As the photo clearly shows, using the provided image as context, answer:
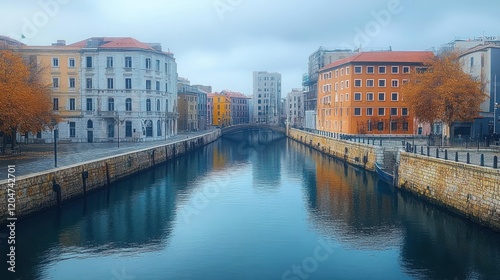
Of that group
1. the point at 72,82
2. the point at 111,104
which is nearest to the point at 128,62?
the point at 111,104

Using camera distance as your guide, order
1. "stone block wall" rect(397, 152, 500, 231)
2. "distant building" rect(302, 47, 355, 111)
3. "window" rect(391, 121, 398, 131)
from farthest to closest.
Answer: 1. "distant building" rect(302, 47, 355, 111)
2. "window" rect(391, 121, 398, 131)
3. "stone block wall" rect(397, 152, 500, 231)

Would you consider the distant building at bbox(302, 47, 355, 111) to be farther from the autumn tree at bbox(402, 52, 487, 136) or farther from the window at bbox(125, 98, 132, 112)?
the autumn tree at bbox(402, 52, 487, 136)

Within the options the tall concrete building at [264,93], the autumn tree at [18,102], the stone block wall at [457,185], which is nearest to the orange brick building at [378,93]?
the stone block wall at [457,185]

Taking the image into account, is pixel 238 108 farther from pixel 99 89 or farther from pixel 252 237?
pixel 252 237

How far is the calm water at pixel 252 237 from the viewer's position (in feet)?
63.7

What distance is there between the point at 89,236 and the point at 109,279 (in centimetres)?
649

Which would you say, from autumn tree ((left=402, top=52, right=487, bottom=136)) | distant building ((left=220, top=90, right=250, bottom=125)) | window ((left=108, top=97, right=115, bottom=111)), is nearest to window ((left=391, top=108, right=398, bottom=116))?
autumn tree ((left=402, top=52, right=487, bottom=136))

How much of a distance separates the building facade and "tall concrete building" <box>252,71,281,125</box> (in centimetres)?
12483

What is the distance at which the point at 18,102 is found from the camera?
38219 mm

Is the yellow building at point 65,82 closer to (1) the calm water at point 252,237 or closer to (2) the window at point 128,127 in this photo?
(2) the window at point 128,127

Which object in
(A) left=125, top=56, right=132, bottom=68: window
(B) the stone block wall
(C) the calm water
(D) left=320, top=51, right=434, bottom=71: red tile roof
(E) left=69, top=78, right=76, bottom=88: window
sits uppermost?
(D) left=320, top=51, right=434, bottom=71: red tile roof

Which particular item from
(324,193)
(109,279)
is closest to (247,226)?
(109,279)

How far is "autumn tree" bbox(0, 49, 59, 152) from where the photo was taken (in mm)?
37875

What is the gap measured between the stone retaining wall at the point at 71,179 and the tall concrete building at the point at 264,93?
13848 centimetres
